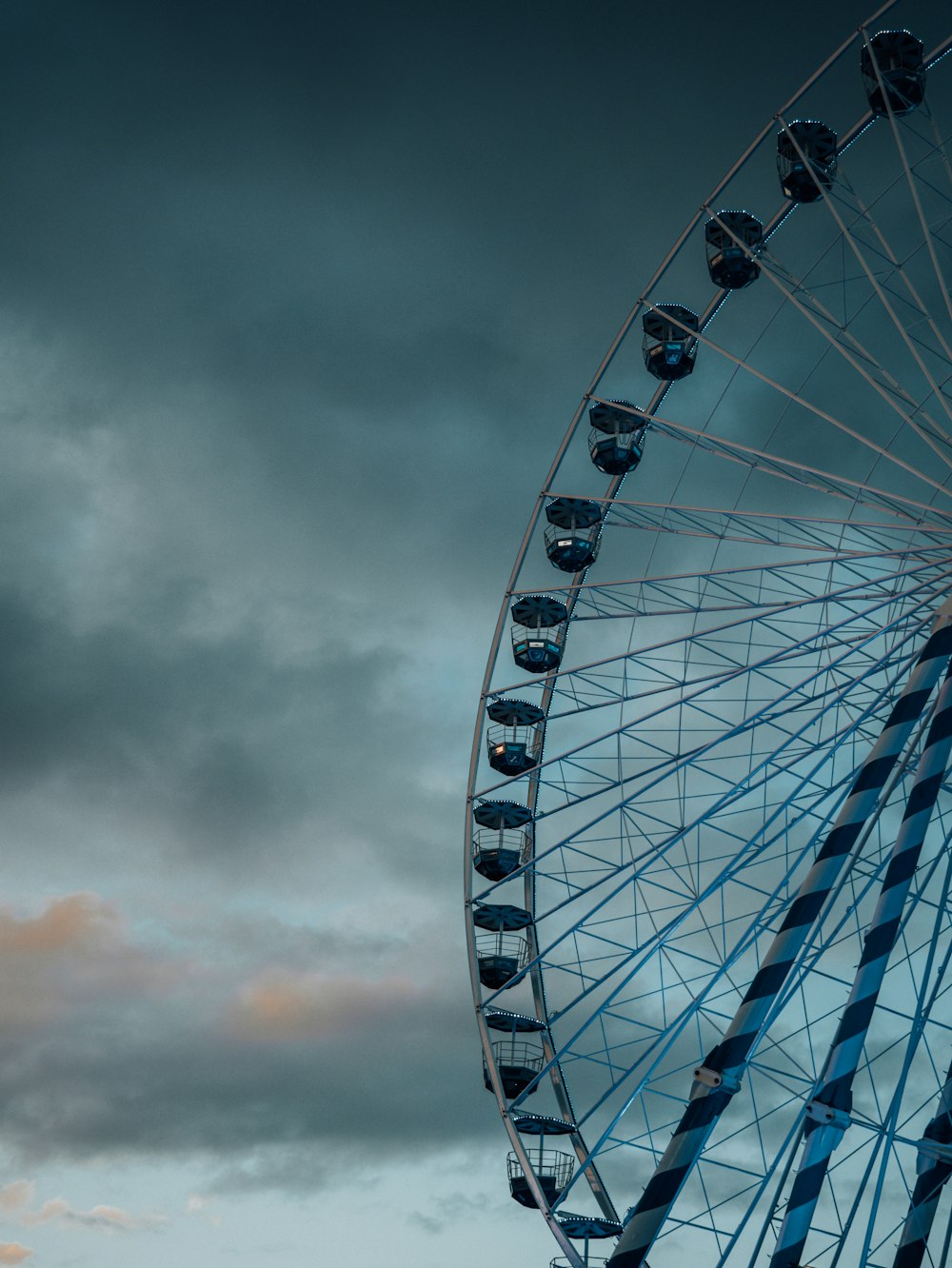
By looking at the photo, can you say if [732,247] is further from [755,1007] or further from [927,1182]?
[927,1182]

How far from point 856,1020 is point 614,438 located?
14910 mm

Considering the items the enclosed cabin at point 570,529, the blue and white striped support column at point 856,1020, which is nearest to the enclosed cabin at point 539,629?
the enclosed cabin at point 570,529

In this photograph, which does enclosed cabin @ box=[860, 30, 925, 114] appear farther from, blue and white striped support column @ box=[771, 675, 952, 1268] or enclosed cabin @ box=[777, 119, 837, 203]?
blue and white striped support column @ box=[771, 675, 952, 1268]

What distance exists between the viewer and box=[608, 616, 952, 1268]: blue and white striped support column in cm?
1834

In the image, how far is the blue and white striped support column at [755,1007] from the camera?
722 inches

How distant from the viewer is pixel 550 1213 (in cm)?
2494

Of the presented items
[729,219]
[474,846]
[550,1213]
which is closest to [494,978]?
[474,846]

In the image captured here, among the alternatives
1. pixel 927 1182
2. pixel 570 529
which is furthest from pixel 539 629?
pixel 927 1182

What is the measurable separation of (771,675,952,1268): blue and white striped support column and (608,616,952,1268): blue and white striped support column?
55 cm

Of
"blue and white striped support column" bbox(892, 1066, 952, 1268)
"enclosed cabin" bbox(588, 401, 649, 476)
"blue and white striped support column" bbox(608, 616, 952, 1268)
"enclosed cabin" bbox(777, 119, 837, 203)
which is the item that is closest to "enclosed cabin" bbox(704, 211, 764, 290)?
"enclosed cabin" bbox(777, 119, 837, 203)

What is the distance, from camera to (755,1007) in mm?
18688

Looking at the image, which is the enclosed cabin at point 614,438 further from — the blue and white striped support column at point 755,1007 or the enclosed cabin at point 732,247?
the blue and white striped support column at point 755,1007

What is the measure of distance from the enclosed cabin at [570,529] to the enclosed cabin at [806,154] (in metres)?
7.12

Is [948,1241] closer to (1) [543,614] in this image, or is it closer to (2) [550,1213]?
(2) [550,1213]
